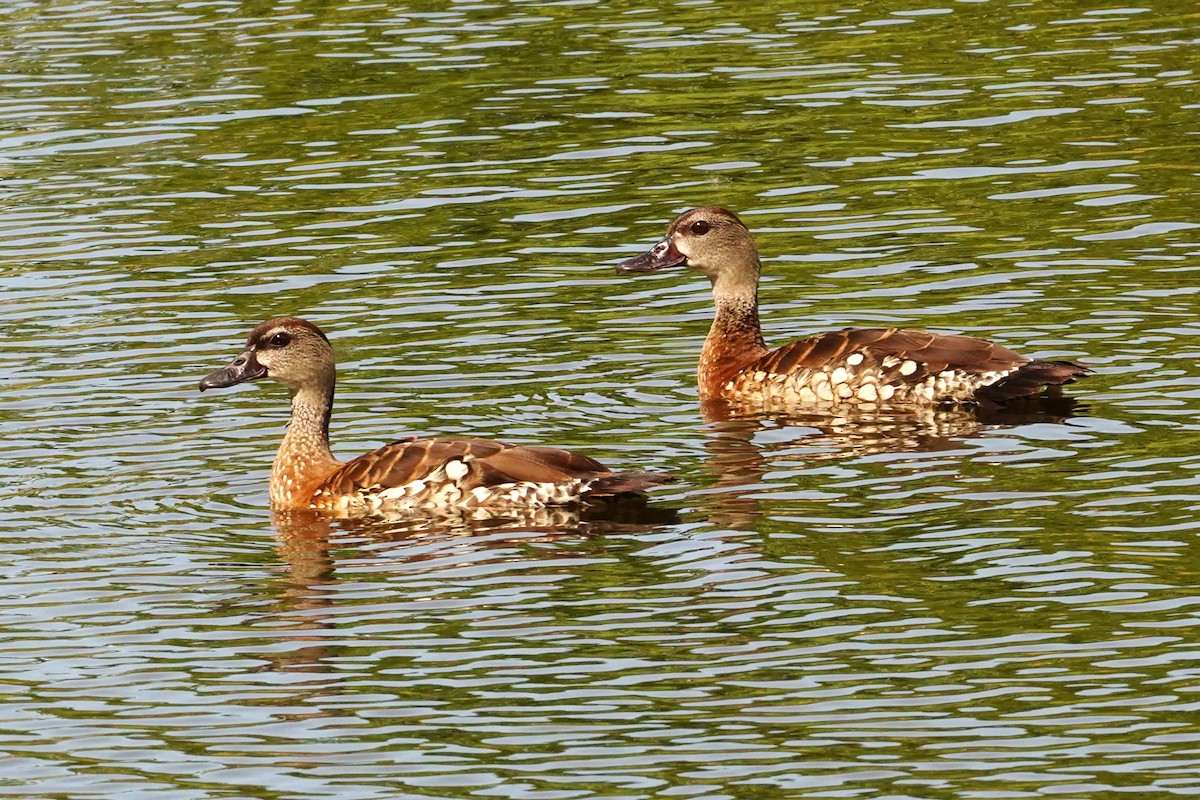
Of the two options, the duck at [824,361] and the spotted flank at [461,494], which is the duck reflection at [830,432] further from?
the spotted flank at [461,494]

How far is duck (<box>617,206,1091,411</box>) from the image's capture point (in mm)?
14688

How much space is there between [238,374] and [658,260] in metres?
3.77

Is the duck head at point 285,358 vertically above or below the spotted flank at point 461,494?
above

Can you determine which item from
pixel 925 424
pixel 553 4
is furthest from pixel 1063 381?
pixel 553 4

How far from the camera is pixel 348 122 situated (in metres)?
23.1

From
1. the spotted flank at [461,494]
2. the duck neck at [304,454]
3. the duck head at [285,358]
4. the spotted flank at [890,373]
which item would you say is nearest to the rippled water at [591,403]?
the duck neck at [304,454]

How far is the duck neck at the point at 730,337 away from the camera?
15.9 meters

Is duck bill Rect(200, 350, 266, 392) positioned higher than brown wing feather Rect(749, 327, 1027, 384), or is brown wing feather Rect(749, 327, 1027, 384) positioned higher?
duck bill Rect(200, 350, 266, 392)

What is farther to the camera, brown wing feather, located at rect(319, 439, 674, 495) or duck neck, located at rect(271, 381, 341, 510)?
duck neck, located at rect(271, 381, 341, 510)

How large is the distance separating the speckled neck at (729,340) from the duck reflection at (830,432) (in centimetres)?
36

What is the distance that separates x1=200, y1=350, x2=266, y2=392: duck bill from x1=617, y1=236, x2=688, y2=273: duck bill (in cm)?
346

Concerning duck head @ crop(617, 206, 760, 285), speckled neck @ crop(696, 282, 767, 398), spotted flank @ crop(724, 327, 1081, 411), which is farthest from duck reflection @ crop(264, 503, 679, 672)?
duck head @ crop(617, 206, 760, 285)

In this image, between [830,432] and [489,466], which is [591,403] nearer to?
[830,432]

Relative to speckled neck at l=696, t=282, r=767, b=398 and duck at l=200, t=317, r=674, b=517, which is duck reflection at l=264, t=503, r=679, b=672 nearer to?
duck at l=200, t=317, r=674, b=517
